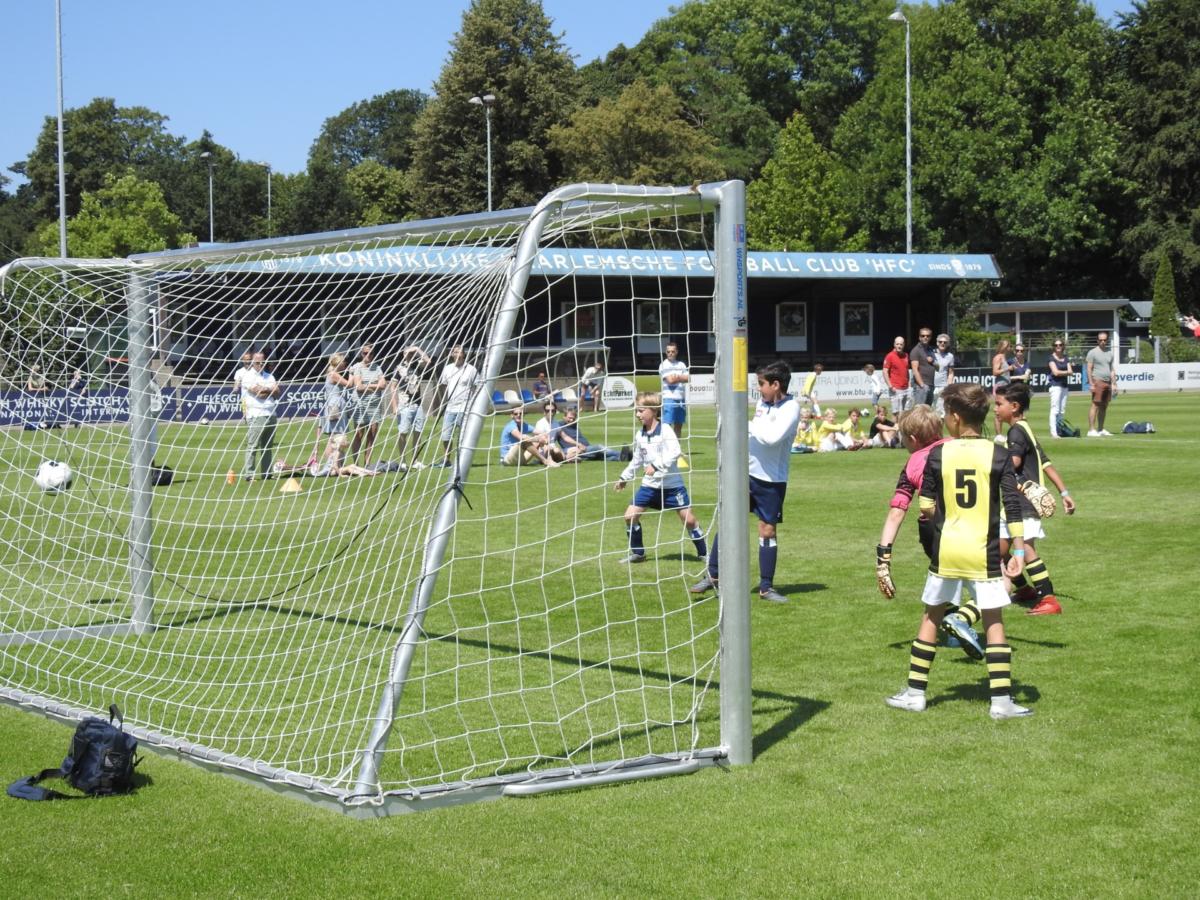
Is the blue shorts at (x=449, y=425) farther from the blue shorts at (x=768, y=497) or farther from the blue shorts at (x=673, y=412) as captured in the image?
the blue shorts at (x=673, y=412)

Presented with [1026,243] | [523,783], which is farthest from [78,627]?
[1026,243]

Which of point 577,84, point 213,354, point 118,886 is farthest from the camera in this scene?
point 577,84

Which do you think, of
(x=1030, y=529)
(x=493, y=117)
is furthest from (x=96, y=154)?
(x=1030, y=529)

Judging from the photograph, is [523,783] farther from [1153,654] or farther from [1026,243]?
[1026,243]

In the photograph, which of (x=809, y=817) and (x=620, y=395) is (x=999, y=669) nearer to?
(x=809, y=817)

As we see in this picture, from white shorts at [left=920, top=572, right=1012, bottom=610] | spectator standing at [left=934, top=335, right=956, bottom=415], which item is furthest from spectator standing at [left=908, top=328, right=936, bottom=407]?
white shorts at [left=920, top=572, right=1012, bottom=610]

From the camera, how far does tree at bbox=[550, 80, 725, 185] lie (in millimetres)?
54250

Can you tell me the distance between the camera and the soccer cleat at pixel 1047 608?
866 cm

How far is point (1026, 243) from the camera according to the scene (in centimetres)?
5641

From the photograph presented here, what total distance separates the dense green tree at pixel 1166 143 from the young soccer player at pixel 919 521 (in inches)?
1989

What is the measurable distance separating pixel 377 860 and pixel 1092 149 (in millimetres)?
57381

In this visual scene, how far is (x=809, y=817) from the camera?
4980 mm

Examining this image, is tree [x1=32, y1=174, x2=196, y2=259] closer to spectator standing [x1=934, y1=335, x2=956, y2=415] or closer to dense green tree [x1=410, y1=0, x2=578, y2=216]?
dense green tree [x1=410, y1=0, x2=578, y2=216]

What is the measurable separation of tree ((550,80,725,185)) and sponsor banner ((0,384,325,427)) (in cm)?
4467
